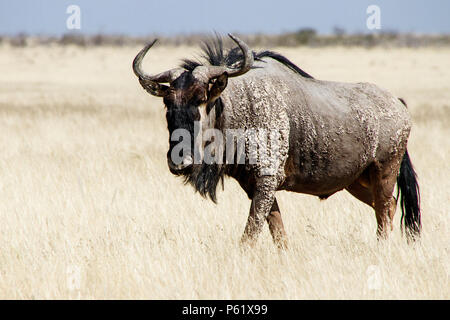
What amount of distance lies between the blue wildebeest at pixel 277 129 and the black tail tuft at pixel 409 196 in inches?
0.6

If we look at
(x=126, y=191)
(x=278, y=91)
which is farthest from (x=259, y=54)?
(x=126, y=191)

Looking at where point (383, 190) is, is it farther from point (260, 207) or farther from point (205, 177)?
point (205, 177)

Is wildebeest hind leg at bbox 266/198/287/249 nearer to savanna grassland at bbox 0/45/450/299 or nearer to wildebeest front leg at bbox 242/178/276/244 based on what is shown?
savanna grassland at bbox 0/45/450/299

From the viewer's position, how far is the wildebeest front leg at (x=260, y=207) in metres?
5.66

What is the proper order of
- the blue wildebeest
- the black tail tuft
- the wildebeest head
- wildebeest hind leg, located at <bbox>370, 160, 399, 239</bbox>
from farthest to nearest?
1. the black tail tuft
2. wildebeest hind leg, located at <bbox>370, 160, 399, 239</bbox>
3. the blue wildebeest
4. the wildebeest head

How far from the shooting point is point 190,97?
207 inches

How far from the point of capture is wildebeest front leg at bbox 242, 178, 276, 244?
18.6 feet

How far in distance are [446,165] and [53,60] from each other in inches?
1539

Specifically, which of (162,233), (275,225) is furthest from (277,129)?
(162,233)

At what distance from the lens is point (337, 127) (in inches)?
247

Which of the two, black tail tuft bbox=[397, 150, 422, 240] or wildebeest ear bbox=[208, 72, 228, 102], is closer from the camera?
wildebeest ear bbox=[208, 72, 228, 102]

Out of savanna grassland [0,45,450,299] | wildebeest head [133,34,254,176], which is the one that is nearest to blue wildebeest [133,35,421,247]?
wildebeest head [133,34,254,176]

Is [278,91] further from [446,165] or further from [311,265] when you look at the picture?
[446,165]

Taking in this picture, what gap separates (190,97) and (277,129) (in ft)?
2.99
